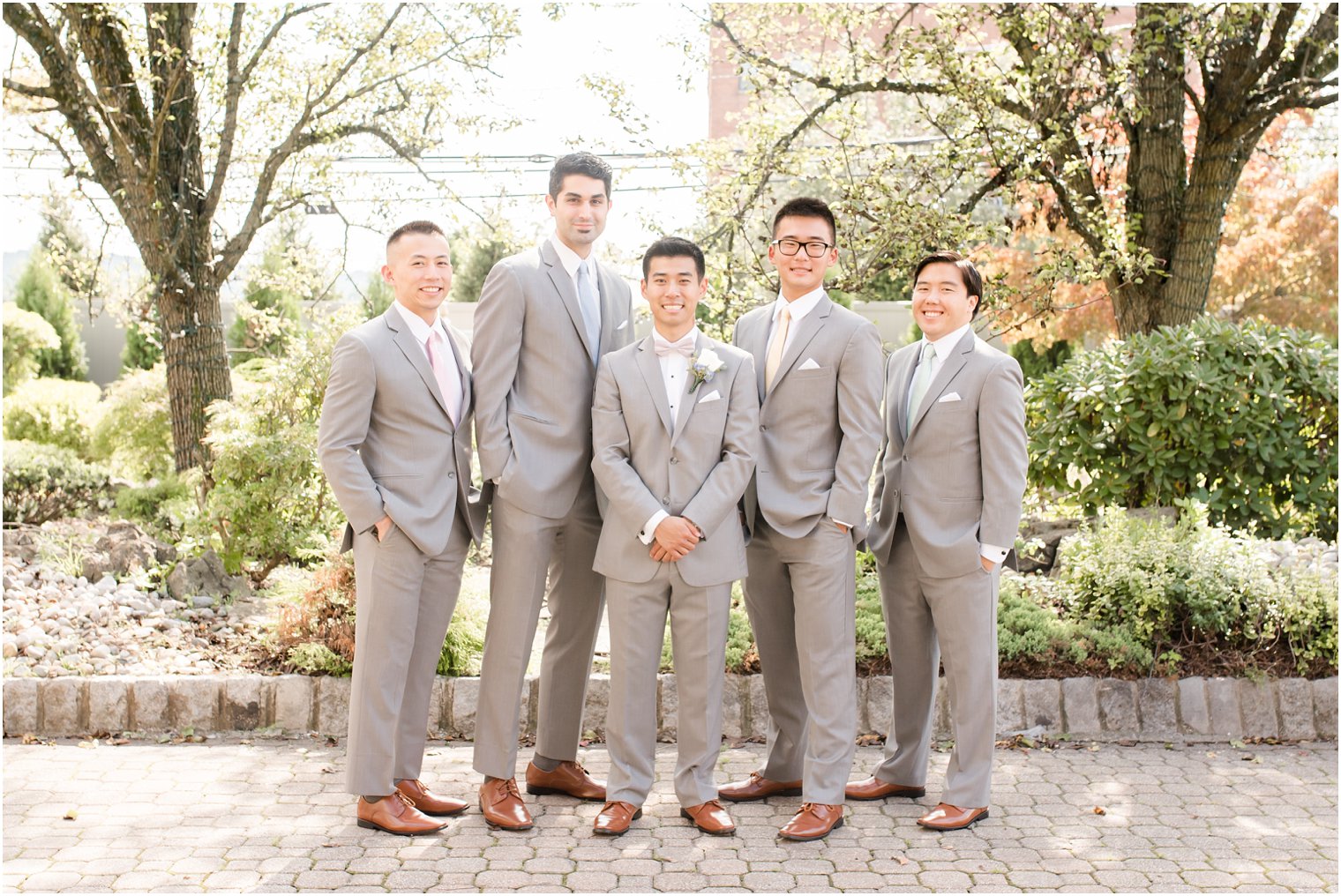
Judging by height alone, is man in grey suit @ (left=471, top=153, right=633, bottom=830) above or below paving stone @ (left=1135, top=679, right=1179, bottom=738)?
above

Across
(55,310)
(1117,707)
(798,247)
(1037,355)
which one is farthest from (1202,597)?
(55,310)

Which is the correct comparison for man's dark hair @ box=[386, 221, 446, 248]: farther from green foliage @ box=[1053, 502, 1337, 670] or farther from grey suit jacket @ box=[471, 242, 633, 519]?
green foliage @ box=[1053, 502, 1337, 670]

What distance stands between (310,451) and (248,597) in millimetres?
1019

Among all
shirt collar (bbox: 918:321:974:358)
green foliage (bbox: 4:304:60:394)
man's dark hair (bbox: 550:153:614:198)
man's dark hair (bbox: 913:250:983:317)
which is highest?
green foliage (bbox: 4:304:60:394)

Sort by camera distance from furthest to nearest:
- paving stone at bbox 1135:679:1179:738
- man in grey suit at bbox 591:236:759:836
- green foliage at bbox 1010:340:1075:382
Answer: green foliage at bbox 1010:340:1075:382
paving stone at bbox 1135:679:1179:738
man in grey suit at bbox 591:236:759:836

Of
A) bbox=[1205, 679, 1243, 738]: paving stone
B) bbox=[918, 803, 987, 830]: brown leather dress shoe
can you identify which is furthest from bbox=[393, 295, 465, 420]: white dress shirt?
bbox=[1205, 679, 1243, 738]: paving stone

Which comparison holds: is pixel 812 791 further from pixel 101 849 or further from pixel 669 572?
pixel 101 849

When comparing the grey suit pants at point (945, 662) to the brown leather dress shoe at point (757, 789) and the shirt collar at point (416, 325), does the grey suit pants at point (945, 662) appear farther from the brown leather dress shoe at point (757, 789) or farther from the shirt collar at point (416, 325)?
the shirt collar at point (416, 325)

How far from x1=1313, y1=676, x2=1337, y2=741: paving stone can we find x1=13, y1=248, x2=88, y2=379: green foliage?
21028mm

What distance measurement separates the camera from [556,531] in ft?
14.6

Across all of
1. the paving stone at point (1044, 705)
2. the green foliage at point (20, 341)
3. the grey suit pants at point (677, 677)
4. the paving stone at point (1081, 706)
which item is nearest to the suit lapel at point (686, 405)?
the grey suit pants at point (677, 677)

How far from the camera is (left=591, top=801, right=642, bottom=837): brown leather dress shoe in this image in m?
4.12

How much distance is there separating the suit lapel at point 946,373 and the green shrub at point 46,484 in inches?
326

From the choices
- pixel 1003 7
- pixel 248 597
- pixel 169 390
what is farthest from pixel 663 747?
pixel 169 390
